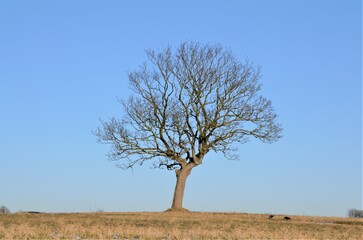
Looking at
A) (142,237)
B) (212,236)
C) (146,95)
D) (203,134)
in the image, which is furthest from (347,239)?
(146,95)

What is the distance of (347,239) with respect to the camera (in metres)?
25.0

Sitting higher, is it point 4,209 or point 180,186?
point 180,186

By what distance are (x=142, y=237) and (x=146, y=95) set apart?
25.6 metres

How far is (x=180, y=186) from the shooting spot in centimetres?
4525

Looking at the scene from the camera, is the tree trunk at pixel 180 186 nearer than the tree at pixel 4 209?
Yes

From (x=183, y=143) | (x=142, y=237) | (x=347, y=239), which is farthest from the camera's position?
(x=183, y=143)

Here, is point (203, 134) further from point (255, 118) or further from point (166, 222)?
point (166, 222)

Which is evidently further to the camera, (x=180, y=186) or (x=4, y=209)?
(x=4, y=209)

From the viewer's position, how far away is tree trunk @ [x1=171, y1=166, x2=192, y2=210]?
148 ft

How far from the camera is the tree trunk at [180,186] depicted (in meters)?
45.0

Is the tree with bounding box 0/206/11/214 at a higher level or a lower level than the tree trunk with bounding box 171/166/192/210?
lower

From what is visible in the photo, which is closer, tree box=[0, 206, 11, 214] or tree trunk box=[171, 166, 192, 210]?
tree trunk box=[171, 166, 192, 210]

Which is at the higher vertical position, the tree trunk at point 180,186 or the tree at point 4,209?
the tree trunk at point 180,186

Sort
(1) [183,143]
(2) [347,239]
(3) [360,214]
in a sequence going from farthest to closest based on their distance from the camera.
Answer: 1. (3) [360,214]
2. (1) [183,143]
3. (2) [347,239]
